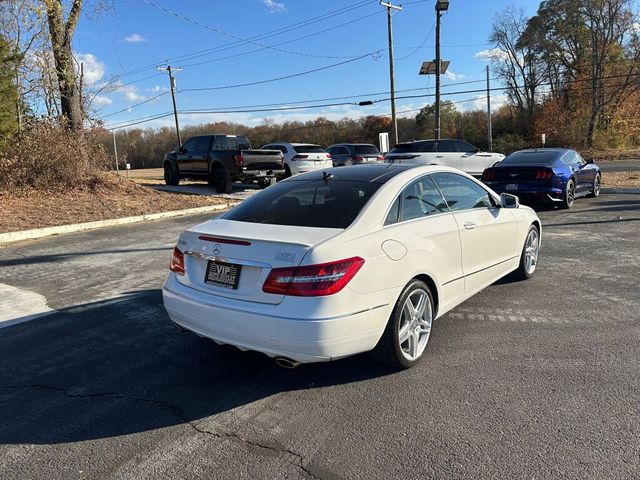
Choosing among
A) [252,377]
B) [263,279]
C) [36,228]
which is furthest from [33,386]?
[36,228]

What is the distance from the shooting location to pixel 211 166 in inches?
712

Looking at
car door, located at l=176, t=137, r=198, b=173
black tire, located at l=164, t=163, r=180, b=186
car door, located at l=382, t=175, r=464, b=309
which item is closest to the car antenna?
car door, located at l=382, t=175, r=464, b=309

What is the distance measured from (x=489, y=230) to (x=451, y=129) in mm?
69685

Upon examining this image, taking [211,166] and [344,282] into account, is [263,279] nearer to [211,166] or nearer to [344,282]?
[344,282]

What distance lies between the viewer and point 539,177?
12.0m

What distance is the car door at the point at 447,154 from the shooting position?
1830 cm

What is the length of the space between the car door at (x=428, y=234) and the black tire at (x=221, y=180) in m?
13.6

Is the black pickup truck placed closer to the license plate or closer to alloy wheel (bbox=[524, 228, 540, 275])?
alloy wheel (bbox=[524, 228, 540, 275])

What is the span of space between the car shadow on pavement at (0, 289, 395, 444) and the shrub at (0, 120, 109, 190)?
1034 centimetres

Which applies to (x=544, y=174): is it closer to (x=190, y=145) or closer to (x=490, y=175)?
(x=490, y=175)

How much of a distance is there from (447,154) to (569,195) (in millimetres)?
6607

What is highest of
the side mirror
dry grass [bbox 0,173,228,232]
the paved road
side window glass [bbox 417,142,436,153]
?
side window glass [bbox 417,142,436,153]

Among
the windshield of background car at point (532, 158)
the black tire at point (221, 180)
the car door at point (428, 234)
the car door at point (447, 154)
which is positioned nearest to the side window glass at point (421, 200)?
the car door at point (428, 234)

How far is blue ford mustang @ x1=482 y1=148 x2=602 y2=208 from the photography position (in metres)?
11.9
